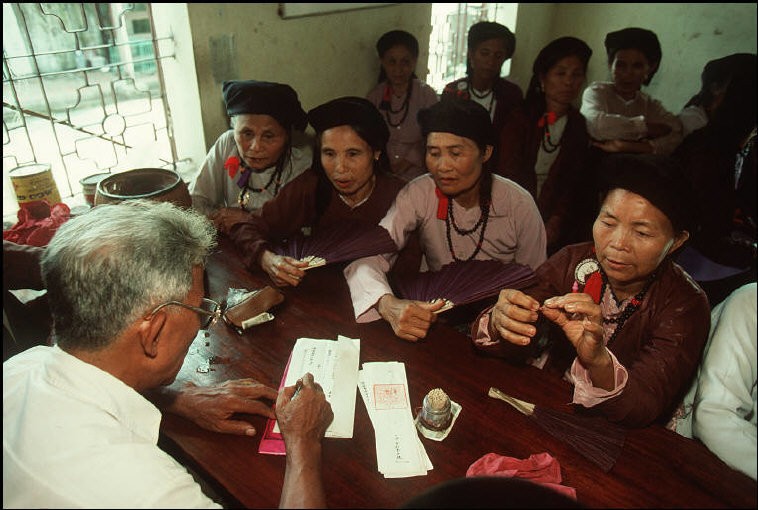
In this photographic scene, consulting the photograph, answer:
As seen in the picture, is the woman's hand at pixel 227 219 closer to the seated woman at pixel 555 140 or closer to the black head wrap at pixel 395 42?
the seated woman at pixel 555 140

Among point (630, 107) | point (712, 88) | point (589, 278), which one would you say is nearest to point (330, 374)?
point (589, 278)

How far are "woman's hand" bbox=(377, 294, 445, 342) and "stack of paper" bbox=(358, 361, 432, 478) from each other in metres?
0.14

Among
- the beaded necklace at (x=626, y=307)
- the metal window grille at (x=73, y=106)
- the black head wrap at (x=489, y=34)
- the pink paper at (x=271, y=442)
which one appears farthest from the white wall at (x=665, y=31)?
the pink paper at (x=271, y=442)

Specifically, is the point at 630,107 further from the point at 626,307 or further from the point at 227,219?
the point at 227,219

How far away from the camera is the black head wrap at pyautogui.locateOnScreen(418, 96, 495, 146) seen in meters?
2.44

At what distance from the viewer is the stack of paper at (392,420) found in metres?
1.36

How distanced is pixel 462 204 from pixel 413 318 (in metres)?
0.99

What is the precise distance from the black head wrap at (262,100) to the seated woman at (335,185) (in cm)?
33

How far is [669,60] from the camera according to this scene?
5.98 meters

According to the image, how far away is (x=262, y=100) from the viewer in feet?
9.39

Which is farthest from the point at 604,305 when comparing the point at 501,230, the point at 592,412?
the point at 501,230

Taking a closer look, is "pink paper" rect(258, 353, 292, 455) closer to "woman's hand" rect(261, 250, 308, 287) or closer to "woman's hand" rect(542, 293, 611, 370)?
"woman's hand" rect(261, 250, 308, 287)

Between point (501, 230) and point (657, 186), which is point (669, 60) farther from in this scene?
point (657, 186)

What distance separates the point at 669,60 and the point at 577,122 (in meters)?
3.30
